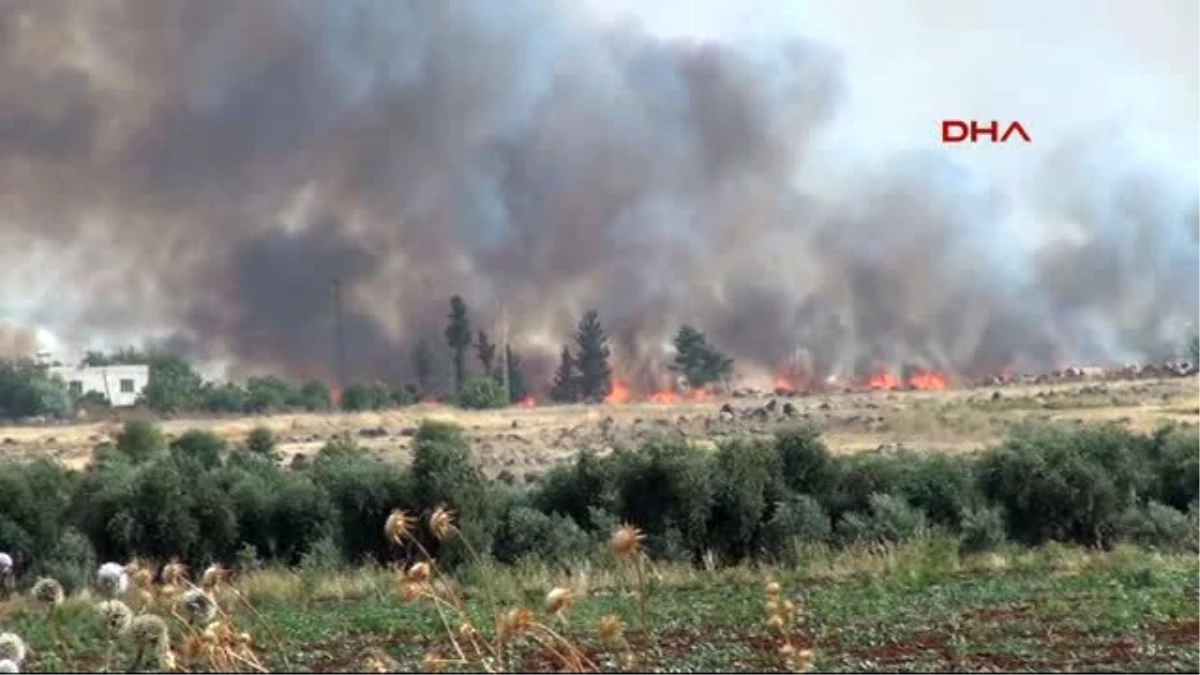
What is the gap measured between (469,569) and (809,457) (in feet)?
35.9

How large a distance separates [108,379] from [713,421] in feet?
113

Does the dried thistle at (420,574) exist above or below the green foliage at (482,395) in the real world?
above

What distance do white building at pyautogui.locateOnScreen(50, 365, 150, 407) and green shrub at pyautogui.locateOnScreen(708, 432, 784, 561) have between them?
56823 mm

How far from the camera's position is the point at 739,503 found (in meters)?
38.6

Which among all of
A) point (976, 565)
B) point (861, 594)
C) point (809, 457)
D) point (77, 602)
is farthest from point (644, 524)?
point (77, 602)

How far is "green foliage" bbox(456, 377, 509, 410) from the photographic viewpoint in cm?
8800

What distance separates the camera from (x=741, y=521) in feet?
126

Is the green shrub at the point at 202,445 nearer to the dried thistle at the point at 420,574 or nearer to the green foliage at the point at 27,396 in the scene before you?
the green foliage at the point at 27,396

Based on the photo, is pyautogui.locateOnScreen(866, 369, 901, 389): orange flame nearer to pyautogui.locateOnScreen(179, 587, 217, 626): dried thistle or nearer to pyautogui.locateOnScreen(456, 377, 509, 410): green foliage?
pyautogui.locateOnScreen(456, 377, 509, 410): green foliage

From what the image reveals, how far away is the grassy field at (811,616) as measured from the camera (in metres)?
19.9

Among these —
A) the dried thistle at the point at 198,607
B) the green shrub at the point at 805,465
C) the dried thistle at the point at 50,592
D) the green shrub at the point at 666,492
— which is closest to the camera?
the dried thistle at the point at 198,607

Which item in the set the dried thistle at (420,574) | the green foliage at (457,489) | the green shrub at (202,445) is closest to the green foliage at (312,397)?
the green shrub at (202,445)

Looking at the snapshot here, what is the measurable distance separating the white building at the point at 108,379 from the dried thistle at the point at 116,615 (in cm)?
8329

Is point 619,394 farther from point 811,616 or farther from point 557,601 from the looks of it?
point 557,601
